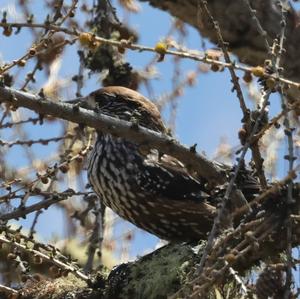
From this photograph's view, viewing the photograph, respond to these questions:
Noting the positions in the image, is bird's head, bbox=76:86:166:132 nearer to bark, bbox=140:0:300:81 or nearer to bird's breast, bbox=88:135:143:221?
bird's breast, bbox=88:135:143:221

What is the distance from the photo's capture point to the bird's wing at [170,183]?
185 inches

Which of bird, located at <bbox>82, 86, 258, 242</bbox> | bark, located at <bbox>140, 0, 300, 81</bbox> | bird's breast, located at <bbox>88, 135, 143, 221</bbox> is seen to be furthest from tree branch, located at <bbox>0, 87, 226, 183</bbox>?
bark, located at <bbox>140, 0, 300, 81</bbox>

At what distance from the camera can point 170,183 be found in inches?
186

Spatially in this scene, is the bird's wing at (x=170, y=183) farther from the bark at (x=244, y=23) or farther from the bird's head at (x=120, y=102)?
the bark at (x=244, y=23)

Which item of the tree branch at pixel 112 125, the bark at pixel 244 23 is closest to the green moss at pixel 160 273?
the tree branch at pixel 112 125

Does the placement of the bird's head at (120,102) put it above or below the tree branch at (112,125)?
above

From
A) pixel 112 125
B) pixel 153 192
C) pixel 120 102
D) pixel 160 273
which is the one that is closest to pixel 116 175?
pixel 153 192

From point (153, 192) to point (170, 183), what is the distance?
99 millimetres

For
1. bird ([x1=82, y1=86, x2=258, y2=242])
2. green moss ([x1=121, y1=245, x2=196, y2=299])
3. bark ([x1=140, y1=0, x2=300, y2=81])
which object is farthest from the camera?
bark ([x1=140, y1=0, x2=300, y2=81])

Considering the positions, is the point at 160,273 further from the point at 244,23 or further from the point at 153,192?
the point at 244,23


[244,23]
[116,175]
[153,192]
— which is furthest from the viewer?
[244,23]

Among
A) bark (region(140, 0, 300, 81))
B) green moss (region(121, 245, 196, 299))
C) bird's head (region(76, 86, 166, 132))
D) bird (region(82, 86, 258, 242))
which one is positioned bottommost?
green moss (region(121, 245, 196, 299))

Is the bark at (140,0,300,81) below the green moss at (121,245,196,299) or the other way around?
the other way around

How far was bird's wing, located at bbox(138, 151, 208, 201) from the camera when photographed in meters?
4.70
